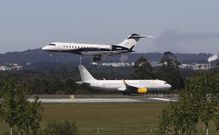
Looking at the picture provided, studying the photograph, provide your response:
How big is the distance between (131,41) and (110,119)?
91.6 meters

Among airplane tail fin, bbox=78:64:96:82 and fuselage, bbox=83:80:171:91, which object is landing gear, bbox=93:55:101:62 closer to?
fuselage, bbox=83:80:171:91

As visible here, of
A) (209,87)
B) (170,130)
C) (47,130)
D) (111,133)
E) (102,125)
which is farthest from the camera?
(102,125)

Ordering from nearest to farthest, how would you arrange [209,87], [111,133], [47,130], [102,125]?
[47,130] → [209,87] → [111,133] → [102,125]

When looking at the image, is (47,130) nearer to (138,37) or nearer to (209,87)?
(209,87)

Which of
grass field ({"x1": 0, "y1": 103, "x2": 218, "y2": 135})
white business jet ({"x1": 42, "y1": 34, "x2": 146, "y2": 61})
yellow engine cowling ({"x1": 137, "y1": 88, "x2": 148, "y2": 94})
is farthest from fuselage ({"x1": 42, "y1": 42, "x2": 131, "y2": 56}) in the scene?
grass field ({"x1": 0, "y1": 103, "x2": 218, "y2": 135})

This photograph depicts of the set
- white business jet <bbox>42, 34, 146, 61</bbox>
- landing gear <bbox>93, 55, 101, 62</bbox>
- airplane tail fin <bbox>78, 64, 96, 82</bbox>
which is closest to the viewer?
landing gear <bbox>93, 55, 101, 62</bbox>

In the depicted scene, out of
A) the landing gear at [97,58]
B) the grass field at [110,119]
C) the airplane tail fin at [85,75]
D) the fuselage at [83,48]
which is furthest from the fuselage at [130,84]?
the grass field at [110,119]

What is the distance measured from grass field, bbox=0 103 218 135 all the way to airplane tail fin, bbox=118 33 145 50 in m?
66.4

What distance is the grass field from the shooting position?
5753 cm

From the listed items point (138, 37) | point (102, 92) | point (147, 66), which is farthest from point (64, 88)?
point (147, 66)

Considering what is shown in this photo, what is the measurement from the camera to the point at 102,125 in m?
63.6

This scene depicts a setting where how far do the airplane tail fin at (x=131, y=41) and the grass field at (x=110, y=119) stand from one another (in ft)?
218

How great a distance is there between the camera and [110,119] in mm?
70812

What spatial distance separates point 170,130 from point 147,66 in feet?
486
